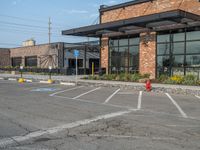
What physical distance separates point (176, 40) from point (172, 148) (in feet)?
56.8

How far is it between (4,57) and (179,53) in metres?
38.6

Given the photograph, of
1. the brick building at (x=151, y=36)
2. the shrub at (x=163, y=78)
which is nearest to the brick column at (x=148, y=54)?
the brick building at (x=151, y=36)

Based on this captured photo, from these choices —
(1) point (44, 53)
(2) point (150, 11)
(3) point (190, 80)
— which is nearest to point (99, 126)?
(3) point (190, 80)

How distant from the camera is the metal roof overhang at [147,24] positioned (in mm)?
18266

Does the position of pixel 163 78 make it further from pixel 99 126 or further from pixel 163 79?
pixel 99 126

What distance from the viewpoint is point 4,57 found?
51.6m

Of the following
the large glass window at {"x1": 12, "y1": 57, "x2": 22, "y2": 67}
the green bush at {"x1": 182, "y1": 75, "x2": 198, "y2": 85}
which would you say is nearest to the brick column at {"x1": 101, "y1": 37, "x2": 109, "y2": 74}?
the green bush at {"x1": 182, "y1": 75, "x2": 198, "y2": 85}

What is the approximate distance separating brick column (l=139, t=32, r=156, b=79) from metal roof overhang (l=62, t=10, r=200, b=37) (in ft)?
2.21

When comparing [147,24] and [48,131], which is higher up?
[147,24]

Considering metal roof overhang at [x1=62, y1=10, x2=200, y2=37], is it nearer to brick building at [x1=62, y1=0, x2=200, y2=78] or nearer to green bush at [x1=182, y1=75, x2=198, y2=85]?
brick building at [x1=62, y1=0, x2=200, y2=78]

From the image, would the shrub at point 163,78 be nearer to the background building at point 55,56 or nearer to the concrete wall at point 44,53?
the background building at point 55,56

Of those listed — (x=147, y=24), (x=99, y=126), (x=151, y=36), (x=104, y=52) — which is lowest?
(x=99, y=126)

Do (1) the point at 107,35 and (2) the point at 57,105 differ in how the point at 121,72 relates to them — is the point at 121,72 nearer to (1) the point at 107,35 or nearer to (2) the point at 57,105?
(1) the point at 107,35

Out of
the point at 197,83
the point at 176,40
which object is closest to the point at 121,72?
the point at 176,40
